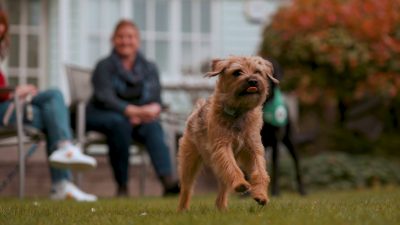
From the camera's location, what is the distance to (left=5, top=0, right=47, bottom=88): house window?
13.6 metres

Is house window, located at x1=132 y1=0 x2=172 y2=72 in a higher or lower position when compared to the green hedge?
higher

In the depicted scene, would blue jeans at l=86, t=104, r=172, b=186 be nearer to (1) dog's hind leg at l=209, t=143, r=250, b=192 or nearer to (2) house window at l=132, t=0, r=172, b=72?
(1) dog's hind leg at l=209, t=143, r=250, b=192

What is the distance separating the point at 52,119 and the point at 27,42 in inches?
229

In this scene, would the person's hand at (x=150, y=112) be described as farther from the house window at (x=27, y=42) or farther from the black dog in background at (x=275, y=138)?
the house window at (x=27, y=42)

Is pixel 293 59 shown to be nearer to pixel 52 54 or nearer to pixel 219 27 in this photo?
pixel 219 27

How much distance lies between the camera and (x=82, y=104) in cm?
918

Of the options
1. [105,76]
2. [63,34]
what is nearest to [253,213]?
[105,76]

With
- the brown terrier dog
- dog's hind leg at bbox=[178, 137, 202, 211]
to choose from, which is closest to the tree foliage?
dog's hind leg at bbox=[178, 137, 202, 211]

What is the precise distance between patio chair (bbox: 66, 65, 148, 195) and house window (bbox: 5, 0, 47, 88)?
367 cm

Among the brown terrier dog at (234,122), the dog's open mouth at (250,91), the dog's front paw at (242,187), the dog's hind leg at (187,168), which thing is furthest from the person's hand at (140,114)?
the dog's front paw at (242,187)

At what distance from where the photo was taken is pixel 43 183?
11.8m

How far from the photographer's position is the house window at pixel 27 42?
44.5 ft

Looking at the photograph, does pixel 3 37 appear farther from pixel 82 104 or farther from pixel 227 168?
pixel 227 168

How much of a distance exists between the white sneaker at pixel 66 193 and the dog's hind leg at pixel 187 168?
7.86 feet
